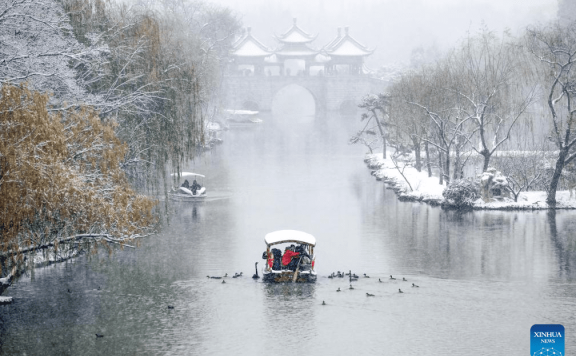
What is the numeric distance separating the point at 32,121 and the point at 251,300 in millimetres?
7809

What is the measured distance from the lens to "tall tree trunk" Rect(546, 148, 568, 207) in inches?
1420

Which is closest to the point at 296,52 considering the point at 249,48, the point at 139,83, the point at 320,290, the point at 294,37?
the point at 294,37

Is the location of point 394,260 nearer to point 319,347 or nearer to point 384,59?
point 319,347

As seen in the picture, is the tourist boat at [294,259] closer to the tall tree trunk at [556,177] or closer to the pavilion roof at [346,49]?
the tall tree trunk at [556,177]

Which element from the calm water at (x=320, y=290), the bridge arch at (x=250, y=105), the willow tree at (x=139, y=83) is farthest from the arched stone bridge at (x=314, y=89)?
the willow tree at (x=139, y=83)

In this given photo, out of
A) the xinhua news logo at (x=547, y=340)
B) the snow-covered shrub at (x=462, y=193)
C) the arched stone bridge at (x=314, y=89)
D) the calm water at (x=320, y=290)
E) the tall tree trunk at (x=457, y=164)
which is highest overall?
the arched stone bridge at (x=314, y=89)

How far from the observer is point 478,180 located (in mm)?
39281

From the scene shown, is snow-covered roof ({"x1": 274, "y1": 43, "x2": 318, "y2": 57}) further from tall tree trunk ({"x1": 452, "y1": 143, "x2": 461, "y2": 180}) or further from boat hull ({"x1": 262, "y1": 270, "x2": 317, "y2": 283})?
boat hull ({"x1": 262, "y1": 270, "x2": 317, "y2": 283})

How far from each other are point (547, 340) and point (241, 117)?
9031cm

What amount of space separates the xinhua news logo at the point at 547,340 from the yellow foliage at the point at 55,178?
11671 mm

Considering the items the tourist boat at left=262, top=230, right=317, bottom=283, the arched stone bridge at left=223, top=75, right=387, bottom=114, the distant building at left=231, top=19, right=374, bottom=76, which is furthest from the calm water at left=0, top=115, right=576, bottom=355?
the distant building at left=231, top=19, right=374, bottom=76

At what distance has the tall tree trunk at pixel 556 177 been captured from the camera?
36.1 meters

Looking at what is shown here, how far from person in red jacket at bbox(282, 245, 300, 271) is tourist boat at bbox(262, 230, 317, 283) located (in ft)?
0.20

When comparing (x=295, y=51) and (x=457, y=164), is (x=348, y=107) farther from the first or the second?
(x=457, y=164)
